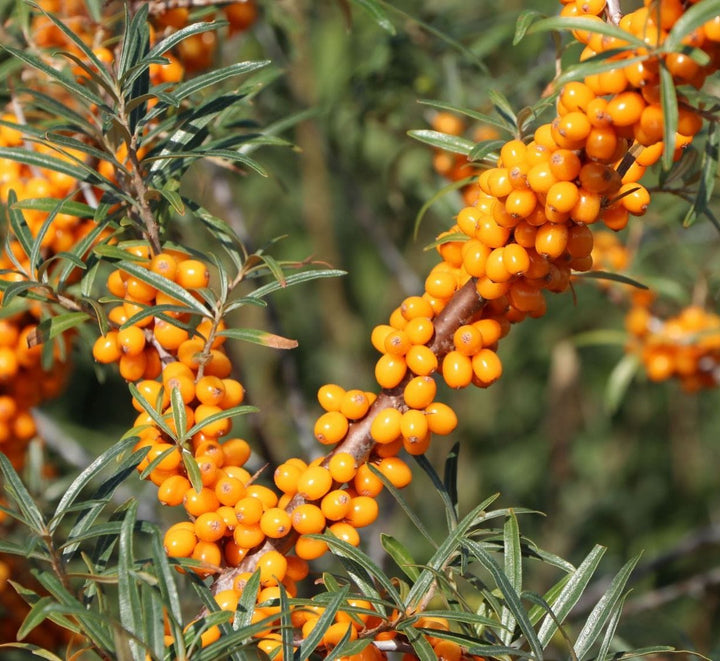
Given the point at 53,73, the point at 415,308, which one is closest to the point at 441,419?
the point at 415,308

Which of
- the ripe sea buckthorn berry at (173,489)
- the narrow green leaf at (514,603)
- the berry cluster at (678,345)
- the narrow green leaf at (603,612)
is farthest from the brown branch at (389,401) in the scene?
the berry cluster at (678,345)

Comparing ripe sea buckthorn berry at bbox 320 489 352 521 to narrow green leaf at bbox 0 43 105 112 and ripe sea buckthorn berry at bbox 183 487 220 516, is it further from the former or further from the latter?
narrow green leaf at bbox 0 43 105 112

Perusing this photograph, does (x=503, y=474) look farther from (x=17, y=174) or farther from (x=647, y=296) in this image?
(x=17, y=174)

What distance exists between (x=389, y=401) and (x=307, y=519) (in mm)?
175

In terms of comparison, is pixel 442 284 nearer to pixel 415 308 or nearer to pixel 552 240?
pixel 415 308

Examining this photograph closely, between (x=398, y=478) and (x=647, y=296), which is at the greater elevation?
(x=398, y=478)

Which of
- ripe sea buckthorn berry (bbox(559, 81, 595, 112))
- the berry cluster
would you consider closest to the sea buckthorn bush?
ripe sea buckthorn berry (bbox(559, 81, 595, 112))

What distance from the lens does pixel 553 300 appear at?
311 cm

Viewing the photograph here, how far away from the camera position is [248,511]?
0.86 m

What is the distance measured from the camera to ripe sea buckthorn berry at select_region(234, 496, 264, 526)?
2.82 ft

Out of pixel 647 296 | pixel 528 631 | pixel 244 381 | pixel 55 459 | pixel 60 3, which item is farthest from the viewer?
pixel 55 459

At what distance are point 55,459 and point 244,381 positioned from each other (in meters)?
0.69

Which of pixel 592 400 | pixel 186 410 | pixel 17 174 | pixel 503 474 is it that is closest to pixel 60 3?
pixel 17 174

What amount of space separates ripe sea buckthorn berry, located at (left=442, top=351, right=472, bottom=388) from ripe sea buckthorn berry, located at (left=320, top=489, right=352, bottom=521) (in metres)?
0.18
